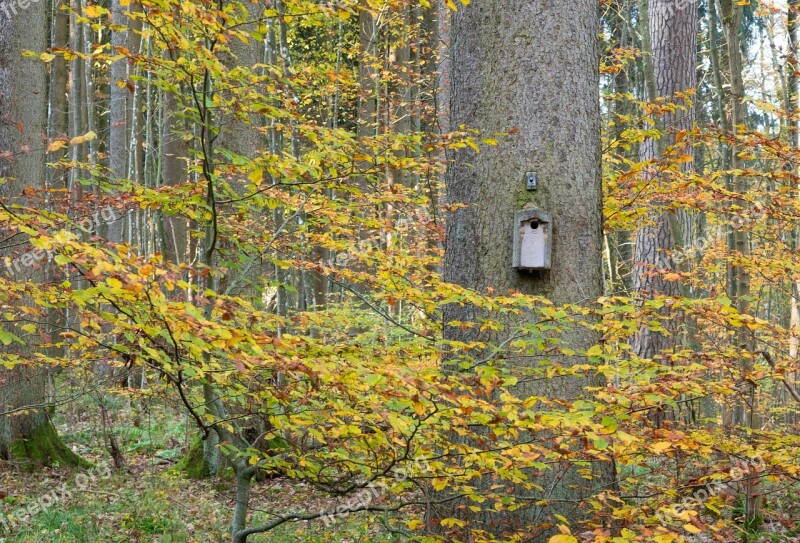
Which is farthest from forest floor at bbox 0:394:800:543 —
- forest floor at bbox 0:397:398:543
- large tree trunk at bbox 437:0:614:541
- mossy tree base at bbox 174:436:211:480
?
large tree trunk at bbox 437:0:614:541

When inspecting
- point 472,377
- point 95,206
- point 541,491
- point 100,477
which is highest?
point 95,206

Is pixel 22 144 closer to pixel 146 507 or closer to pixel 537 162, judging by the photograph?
pixel 146 507

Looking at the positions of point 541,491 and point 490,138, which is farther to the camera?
point 490,138

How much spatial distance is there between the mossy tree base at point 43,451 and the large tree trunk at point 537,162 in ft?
19.4

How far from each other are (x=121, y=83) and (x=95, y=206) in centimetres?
296

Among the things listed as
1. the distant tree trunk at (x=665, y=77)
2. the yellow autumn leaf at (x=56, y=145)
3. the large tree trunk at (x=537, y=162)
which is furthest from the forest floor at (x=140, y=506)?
the distant tree trunk at (x=665, y=77)

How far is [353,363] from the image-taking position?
2912 millimetres

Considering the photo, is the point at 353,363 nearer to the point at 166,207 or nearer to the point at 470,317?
the point at 470,317

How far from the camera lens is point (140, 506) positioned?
650 centimetres

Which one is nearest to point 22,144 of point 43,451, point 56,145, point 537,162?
point 43,451

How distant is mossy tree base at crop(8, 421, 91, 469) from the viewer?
774 cm

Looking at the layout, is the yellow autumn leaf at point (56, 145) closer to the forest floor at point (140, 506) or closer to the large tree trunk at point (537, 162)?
the large tree trunk at point (537, 162)

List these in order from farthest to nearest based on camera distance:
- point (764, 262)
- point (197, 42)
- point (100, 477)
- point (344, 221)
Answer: point (100, 477) → point (764, 262) → point (344, 221) → point (197, 42)

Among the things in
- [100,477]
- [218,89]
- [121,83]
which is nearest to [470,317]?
[218,89]
